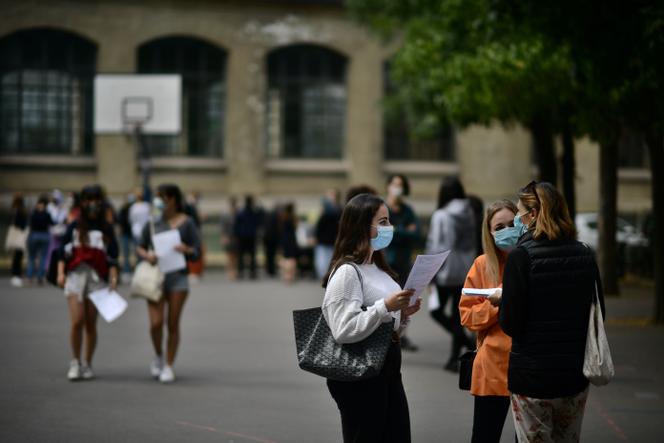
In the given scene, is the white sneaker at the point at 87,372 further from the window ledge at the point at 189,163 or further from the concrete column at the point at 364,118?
the concrete column at the point at 364,118

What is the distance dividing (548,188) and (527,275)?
417mm

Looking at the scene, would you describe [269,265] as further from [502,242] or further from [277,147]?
[502,242]

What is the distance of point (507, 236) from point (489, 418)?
0.95m

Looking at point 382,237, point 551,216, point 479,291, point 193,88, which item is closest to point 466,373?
point 479,291

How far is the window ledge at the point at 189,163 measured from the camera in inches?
1264

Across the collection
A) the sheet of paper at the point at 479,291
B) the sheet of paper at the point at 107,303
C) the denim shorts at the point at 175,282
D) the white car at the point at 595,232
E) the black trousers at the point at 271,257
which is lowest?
the black trousers at the point at 271,257

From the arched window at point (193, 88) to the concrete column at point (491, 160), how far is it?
731cm

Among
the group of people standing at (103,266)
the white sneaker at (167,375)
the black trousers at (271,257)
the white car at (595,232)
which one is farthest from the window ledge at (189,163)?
the white sneaker at (167,375)

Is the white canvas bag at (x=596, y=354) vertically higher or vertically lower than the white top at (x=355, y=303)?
lower

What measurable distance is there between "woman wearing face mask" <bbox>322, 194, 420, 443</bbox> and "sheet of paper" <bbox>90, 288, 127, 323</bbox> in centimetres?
543

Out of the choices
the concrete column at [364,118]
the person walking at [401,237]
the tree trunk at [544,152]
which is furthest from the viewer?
the concrete column at [364,118]

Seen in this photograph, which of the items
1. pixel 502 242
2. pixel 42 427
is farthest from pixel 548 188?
pixel 42 427

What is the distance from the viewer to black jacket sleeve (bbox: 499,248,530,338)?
5102mm

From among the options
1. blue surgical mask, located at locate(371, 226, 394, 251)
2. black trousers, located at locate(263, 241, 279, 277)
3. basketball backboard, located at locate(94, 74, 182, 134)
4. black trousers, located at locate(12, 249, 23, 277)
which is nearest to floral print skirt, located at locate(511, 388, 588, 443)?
blue surgical mask, located at locate(371, 226, 394, 251)
